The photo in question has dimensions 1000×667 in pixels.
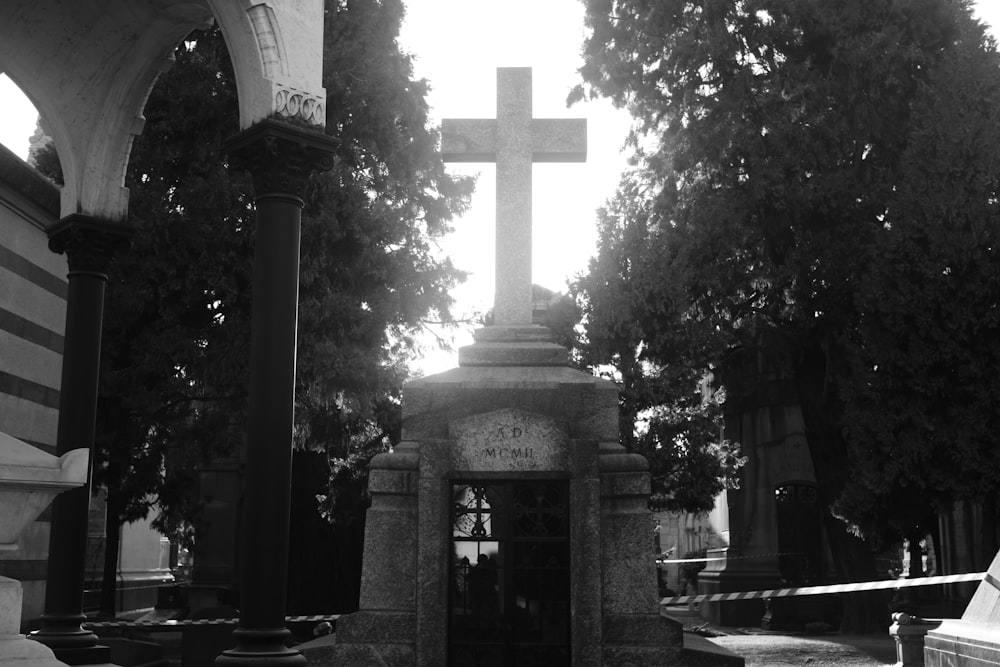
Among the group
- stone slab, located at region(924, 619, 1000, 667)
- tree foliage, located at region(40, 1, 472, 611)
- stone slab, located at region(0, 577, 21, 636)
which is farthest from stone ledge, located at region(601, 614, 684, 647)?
tree foliage, located at region(40, 1, 472, 611)

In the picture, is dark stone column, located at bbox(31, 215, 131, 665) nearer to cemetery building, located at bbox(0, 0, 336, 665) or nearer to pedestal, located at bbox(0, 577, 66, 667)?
cemetery building, located at bbox(0, 0, 336, 665)

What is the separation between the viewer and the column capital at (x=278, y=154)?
291 inches

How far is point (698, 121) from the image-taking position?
19.4 m

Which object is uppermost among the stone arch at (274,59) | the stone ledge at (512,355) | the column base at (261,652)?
the stone arch at (274,59)

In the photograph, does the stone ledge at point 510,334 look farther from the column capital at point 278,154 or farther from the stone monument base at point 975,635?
the stone monument base at point 975,635

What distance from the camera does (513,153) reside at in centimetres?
927

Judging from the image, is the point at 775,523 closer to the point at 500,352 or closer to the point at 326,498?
the point at 326,498

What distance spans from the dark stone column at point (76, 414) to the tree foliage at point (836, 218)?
11168 millimetres

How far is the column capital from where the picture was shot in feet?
24.2

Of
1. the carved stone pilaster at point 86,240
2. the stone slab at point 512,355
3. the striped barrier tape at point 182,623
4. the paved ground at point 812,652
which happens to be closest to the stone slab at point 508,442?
the stone slab at point 512,355

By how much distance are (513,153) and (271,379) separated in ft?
11.4

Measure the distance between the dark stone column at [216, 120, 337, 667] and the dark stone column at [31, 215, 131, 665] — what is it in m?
2.03

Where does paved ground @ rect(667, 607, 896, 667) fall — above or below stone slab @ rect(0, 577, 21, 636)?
below

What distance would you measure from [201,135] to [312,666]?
11309 mm
